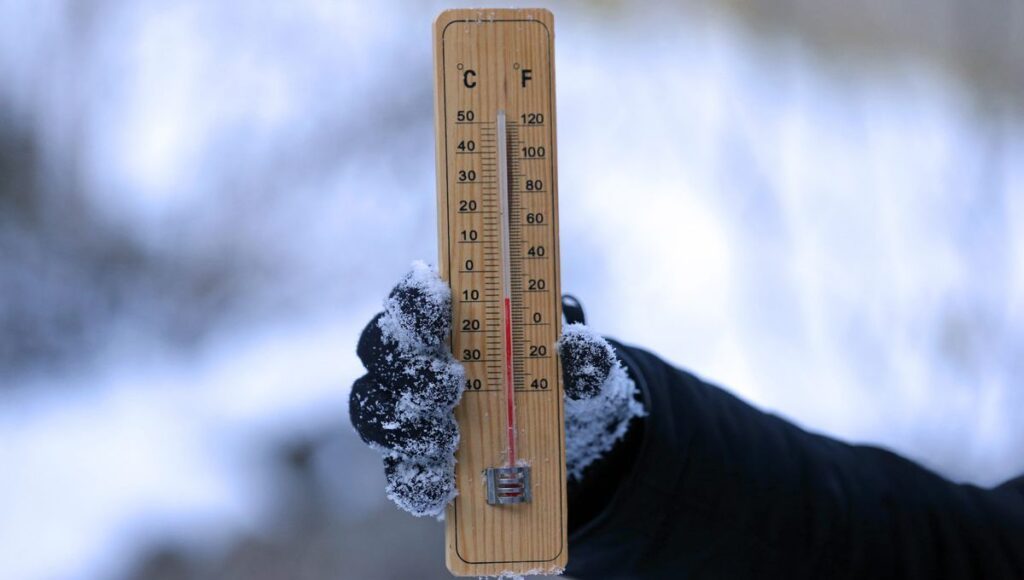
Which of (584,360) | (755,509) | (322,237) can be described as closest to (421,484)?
(584,360)

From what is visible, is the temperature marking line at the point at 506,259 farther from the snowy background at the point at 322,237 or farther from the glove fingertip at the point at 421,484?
the snowy background at the point at 322,237

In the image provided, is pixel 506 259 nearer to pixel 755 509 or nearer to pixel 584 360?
pixel 584 360

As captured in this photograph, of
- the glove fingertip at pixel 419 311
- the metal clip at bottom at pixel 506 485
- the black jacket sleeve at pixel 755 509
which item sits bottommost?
the black jacket sleeve at pixel 755 509

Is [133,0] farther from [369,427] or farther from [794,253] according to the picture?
[794,253]

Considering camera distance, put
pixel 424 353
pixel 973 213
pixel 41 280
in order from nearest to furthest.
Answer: pixel 424 353 < pixel 41 280 < pixel 973 213

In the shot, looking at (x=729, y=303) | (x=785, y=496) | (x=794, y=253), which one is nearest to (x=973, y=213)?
(x=794, y=253)

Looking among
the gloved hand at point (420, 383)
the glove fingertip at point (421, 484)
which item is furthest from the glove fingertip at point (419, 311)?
the glove fingertip at point (421, 484)
